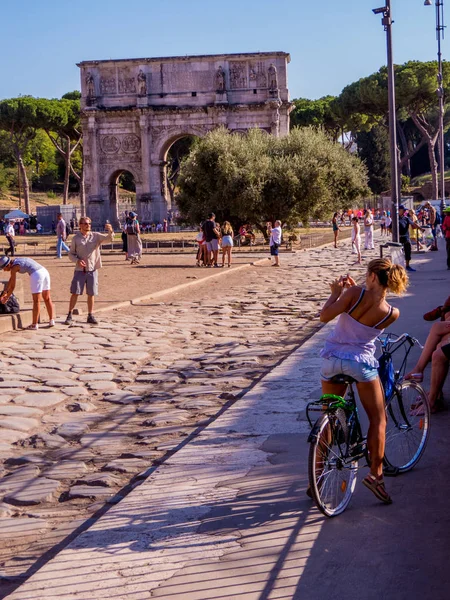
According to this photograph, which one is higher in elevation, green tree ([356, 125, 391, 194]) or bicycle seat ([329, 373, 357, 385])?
green tree ([356, 125, 391, 194])

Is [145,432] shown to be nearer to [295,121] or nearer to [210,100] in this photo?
[210,100]

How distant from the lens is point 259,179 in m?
35.2

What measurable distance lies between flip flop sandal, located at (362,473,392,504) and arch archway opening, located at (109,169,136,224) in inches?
1990

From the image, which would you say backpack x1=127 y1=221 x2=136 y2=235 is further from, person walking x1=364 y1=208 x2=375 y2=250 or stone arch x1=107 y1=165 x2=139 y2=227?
stone arch x1=107 y1=165 x2=139 y2=227

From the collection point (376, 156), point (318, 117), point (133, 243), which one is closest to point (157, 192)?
point (318, 117)

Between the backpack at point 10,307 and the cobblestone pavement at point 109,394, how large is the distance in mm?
637

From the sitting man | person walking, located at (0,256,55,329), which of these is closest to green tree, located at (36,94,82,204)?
person walking, located at (0,256,55,329)

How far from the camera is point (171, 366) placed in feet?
32.8

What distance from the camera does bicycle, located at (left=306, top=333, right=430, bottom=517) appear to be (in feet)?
16.0

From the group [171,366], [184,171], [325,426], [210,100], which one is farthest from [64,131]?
[325,426]

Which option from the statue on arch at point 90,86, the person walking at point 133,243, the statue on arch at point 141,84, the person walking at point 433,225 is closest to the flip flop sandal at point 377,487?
the person walking at point 133,243

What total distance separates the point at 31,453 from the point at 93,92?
5148cm

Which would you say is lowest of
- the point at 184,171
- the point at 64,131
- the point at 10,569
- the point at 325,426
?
the point at 10,569

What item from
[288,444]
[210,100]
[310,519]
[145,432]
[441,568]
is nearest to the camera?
[441,568]
